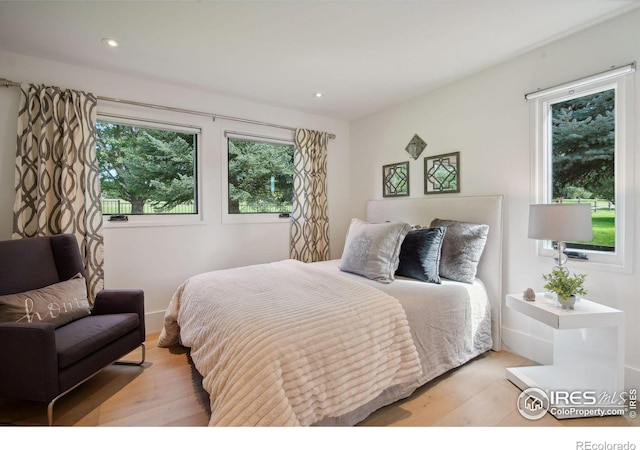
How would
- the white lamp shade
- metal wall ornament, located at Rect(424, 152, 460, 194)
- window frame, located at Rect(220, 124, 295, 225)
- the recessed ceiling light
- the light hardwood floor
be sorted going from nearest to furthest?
1. the light hardwood floor
2. the white lamp shade
3. the recessed ceiling light
4. metal wall ornament, located at Rect(424, 152, 460, 194)
5. window frame, located at Rect(220, 124, 295, 225)

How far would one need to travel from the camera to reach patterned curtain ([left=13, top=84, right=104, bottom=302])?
2.44 meters

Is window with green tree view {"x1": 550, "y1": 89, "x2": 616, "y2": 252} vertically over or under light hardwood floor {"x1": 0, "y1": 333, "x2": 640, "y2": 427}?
over

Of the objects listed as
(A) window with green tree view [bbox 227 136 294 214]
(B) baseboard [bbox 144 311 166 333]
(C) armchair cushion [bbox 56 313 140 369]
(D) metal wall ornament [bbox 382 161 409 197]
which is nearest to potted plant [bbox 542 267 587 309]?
(D) metal wall ornament [bbox 382 161 409 197]

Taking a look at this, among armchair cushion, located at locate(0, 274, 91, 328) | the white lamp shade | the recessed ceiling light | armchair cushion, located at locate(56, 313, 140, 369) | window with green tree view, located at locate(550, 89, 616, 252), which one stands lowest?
armchair cushion, located at locate(56, 313, 140, 369)

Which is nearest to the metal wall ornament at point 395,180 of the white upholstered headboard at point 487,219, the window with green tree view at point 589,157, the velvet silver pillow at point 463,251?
the white upholstered headboard at point 487,219

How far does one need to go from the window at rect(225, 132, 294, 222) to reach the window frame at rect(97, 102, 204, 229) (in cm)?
32

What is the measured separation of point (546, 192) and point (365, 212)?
6.82 ft

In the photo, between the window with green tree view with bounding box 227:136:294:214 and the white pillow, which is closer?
the white pillow

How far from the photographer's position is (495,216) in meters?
2.58

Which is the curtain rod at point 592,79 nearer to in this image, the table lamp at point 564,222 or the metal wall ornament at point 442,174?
the metal wall ornament at point 442,174

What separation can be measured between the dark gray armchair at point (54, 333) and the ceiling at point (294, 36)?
4.98ft

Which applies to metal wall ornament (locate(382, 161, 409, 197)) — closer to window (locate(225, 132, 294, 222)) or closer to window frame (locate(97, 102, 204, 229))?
window (locate(225, 132, 294, 222))

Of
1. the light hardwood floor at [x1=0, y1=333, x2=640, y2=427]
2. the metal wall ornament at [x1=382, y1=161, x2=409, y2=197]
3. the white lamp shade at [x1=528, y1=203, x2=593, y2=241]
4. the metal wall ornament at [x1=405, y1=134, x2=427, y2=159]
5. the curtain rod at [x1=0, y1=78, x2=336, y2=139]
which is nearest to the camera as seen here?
the light hardwood floor at [x1=0, y1=333, x2=640, y2=427]

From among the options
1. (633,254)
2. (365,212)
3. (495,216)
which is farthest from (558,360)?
(365,212)
